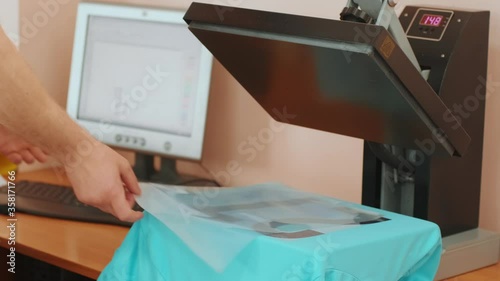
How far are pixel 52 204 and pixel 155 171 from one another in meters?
0.35

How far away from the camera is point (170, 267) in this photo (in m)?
1.21

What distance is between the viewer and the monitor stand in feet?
6.94

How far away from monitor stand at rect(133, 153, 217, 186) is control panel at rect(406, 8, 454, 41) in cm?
82

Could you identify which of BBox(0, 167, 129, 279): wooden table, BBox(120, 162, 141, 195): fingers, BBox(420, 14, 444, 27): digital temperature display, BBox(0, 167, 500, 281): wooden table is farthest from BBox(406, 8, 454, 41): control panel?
BBox(0, 167, 129, 279): wooden table

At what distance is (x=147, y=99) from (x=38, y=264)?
0.52 m

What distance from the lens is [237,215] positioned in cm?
124

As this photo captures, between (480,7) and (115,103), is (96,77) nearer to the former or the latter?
(115,103)

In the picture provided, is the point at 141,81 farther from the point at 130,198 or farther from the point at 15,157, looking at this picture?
the point at 130,198

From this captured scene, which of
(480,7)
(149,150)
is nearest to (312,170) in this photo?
(149,150)

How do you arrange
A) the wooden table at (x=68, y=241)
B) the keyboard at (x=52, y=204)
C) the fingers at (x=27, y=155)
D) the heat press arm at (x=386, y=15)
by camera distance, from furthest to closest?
1. the keyboard at (x=52, y=204)
2. the fingers at (x=27, y=155)
3. the wooden table at (x=68, y=241)
4. the heat press arm at (x=386, y=15)

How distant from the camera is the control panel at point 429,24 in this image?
1424mm

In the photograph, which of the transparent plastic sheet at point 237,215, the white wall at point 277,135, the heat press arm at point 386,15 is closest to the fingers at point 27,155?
the transparent plastic sheet at point 237,215

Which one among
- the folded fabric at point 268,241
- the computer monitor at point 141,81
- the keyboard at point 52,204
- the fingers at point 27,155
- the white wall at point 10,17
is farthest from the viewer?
the white wall at point 10,17

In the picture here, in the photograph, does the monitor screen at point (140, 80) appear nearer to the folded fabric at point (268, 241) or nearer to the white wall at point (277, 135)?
the white wall at point (277, 135)
